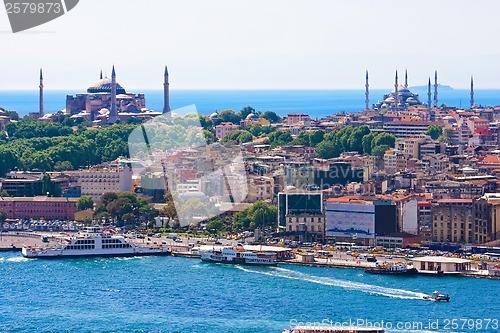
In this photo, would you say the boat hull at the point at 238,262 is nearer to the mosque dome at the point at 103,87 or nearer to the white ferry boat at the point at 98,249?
the white ferry boat at the point at 98,249

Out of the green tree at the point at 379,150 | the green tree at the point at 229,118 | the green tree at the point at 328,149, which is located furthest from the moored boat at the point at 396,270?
the green tree at the point at 229,118

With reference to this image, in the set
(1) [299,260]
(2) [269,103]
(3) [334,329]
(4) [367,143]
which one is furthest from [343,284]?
(2) [269,103]

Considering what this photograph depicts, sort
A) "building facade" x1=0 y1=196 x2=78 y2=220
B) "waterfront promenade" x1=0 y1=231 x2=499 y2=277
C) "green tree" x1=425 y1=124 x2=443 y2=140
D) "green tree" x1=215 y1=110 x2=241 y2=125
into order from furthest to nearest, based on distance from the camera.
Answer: "green tree" x1=215 y1=110 x2=241 y2=125 → "green tree" x1=425 y1=124 x2=443 y2=140 → "building facade" x1=0 y1=196 x2=78 y2=220 → "waterfront promenade" x1=0 y1=231 x2=499 y2=277

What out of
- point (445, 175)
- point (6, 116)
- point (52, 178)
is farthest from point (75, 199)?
point (6, 116)

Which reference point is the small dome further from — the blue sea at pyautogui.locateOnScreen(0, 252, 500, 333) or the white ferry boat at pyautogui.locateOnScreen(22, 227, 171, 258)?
the blue sea at pyautogui.locateOnScreen(0, 252, 500, 333)

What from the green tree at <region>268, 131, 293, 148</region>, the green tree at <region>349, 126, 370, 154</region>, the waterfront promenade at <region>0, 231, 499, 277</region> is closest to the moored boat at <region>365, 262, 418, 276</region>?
the waterfront promenade at <region>0, 231, 499, 277</region>

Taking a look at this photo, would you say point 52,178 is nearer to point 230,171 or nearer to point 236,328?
point 230,171
